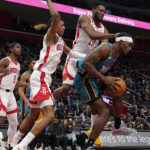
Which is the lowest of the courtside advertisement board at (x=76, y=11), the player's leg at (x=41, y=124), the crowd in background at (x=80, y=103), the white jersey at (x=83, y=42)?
the crowd in background at (x=80, y=103)

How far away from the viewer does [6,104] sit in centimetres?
466

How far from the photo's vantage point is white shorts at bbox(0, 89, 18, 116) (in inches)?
180

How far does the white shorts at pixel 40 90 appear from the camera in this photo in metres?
3.51

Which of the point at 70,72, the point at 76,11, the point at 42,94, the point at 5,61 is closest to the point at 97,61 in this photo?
the point at 42,94

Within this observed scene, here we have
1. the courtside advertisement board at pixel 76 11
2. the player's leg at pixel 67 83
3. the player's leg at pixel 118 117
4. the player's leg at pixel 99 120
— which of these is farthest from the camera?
the courtside advertisement board at pixel 76 11

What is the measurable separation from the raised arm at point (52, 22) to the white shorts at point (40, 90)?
0.48 metres

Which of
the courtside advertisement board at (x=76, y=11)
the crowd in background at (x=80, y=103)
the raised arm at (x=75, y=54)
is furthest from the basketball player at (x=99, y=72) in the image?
the courtside advertisement board at (x=76, y=11)

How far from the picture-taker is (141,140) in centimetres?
727

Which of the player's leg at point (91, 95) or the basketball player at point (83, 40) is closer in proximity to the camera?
the player's leg at point (91, 95)

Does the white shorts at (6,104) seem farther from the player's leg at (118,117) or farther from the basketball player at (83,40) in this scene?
the player's leg at (118,117)

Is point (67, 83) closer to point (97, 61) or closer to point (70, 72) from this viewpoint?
point (70, 72)

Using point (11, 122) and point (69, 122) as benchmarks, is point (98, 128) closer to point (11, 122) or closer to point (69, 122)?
point (11, 122)

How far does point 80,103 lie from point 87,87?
293 inches

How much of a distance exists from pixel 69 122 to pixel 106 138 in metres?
1.22
